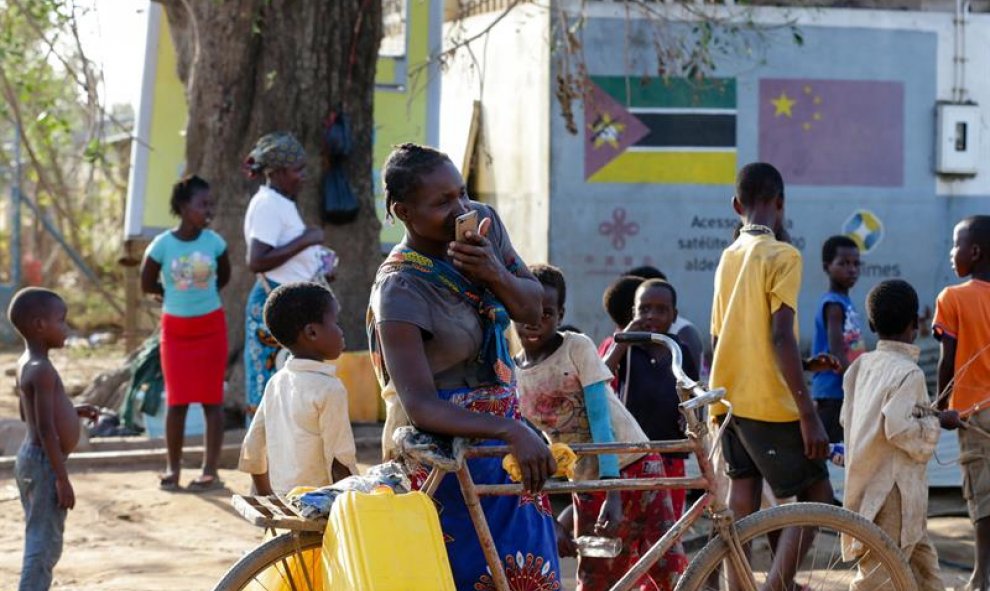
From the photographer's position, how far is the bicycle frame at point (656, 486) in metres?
3.47

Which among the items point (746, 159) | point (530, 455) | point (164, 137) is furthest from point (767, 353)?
point (164, 137)

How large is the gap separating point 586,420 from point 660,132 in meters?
6.80

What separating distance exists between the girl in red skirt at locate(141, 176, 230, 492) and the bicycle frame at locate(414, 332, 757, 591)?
4.17 m

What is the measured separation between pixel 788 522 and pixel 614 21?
7.92 metres

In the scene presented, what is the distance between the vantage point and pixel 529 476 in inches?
134

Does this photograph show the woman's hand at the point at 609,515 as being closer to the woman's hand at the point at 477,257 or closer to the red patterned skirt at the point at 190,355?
the woman's hand at the point at 477,257

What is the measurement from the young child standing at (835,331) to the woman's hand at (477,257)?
3343mm

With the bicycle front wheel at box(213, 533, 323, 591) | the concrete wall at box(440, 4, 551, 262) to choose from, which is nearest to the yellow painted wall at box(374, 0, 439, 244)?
the concrete wall at box(440, 4, 551, 262)

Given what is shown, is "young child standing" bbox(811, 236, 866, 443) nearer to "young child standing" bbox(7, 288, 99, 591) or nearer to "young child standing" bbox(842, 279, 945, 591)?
"young child standing" bbox(842, 279, 945, 591)

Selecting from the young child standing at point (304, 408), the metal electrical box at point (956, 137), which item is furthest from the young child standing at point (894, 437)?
the metal electrical box at point (956, 137)

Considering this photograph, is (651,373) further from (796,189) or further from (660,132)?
(796,189)

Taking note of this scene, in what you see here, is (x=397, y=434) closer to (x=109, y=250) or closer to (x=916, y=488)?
(x=916, y=488)

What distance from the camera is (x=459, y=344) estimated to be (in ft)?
11.6

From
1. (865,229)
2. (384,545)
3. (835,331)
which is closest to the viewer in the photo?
(384,545)
